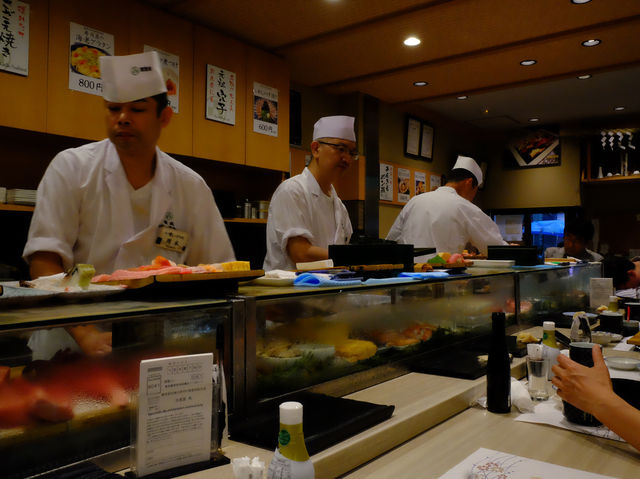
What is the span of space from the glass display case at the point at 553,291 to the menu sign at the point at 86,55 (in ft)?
8.80

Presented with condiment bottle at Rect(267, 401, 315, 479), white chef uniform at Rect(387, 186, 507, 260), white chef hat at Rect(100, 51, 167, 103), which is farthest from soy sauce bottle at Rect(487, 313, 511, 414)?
white chef uniform at Rect(387, 186, 507, 260)

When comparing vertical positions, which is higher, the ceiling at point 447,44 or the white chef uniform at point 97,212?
the ceiling at point 447,44

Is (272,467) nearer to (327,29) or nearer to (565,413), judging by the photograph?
(565,413)

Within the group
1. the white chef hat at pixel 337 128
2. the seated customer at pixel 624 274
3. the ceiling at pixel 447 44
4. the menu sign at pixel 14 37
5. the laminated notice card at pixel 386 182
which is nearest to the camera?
the menu sign at pixel 14 37

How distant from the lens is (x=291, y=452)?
2.55ft

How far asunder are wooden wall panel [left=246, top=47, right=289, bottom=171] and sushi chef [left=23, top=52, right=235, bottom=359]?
230 cm

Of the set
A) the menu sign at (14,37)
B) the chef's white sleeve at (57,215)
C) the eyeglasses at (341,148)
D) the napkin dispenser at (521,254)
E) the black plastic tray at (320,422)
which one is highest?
the menu sign at (14,37)

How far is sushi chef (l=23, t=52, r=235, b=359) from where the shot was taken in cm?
175

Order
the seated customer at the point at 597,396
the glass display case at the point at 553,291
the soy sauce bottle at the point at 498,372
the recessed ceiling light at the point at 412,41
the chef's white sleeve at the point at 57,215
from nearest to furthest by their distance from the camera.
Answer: the seated customer at the point at 597,396
the soy sauce bottle at the point at 498,372
the chef's white sleeve at the point at 57,215
the glass display case at the point at 553,291
the recessed ceiling light at the point at 412,41

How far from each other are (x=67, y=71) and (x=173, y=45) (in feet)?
2.71

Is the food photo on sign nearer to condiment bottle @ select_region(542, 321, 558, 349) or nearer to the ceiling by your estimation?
the ceiling

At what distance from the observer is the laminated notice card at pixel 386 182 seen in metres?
5.93

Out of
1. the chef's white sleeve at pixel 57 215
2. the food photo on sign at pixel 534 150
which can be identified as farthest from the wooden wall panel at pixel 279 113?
the food photo on sign at pixel 534 150

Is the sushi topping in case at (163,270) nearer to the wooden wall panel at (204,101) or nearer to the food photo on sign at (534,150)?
the wooden wall panel at (204,101)
